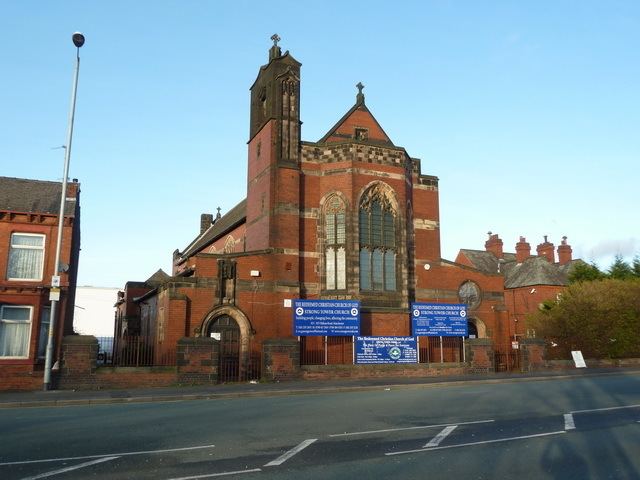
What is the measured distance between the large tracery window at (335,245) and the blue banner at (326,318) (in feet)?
9.63

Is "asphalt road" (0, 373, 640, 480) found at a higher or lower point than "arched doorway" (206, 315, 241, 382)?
lower

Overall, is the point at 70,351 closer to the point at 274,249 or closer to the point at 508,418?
the point at 274,249

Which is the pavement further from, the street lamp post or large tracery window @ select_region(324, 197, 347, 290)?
large tracery window @ select_region(324, 197, 347, 290)

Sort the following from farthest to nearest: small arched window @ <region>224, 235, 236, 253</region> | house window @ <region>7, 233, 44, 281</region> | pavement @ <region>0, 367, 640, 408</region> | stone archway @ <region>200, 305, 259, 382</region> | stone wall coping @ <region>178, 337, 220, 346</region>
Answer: small arched window @ <region>224, 235, 236, 253</region> < stone archway @ <region>200, 305, 259, 382</region> < house window @ <region>7, 233, 44, 281</region> < stone wall coping @ <region>178, 337, 220, 346</region> < pavement @ <region>0, 367, 640, 408</region>

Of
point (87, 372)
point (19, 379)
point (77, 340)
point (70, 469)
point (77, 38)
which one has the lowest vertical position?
point (70, 469)

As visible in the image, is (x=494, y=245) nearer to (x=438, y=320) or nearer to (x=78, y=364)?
(x=438, y=320)

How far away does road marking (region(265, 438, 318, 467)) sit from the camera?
24.9 ft

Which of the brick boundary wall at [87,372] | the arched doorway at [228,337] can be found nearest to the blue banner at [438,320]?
the arched doorway at [228,337]

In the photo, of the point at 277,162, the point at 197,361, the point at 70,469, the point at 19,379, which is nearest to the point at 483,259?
the point at 277,162

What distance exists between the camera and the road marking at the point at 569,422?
10.4 metres

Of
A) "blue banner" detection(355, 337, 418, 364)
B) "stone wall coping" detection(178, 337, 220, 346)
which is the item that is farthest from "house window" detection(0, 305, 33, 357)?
"blue banner" detection(355, 337, 418, 364)

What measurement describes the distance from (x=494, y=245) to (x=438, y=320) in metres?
36.7

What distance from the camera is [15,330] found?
71.3 ft

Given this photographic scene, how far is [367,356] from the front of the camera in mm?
24516
